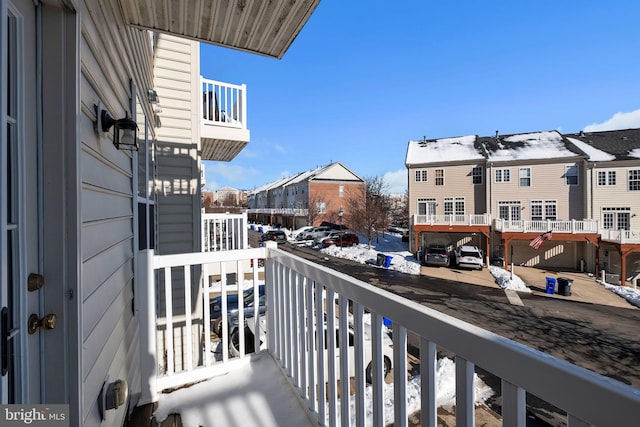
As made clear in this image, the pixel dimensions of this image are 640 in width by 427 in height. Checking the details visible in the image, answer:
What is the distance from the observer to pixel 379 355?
47.5 inches

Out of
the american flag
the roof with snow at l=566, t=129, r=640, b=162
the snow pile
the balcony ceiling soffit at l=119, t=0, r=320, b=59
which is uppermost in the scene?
the roof with snow at l=566, t=129, r=640, b=162

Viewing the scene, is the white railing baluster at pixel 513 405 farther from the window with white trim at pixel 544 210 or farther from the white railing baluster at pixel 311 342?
the window with white trim at pixel 544 210

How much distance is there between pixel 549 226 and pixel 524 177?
319 centimetres

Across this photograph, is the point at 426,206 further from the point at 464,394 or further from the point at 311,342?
the point at 464,394

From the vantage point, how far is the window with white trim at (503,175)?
17.5m

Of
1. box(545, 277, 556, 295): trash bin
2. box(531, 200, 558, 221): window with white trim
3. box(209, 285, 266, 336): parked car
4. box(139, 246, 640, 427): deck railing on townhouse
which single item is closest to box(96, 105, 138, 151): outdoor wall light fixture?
box(139, 246, 640, 427): deck railing on townhouse

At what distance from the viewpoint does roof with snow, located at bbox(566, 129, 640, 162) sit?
15884 mm

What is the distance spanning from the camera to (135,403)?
205cm

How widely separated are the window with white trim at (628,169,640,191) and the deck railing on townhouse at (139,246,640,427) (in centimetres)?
2105

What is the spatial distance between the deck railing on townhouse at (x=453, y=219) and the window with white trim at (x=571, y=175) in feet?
14.7

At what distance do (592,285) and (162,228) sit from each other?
17.4 metres

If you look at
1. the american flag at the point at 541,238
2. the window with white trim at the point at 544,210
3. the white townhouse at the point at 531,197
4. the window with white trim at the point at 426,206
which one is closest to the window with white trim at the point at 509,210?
the white townhouse at the point at 531,197

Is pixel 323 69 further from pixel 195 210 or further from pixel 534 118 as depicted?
pixel 534 118

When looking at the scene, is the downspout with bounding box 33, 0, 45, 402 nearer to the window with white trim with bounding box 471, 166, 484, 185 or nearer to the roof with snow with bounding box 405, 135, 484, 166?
the roof with snow with bounding box 405, 135, 484, 166
